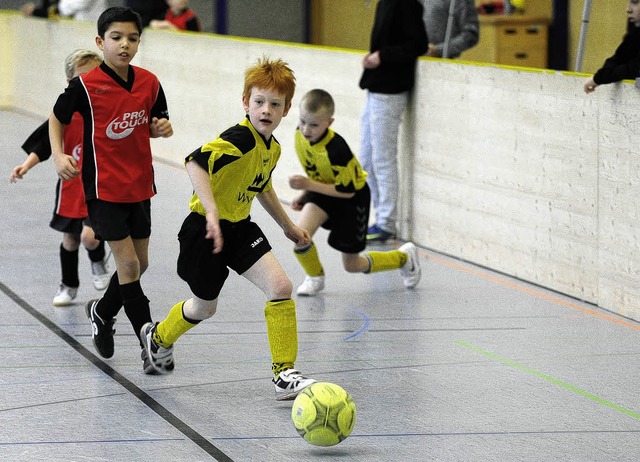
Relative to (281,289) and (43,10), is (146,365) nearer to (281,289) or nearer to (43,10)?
(281,289)

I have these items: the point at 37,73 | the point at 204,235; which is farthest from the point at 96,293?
the point at 37,73

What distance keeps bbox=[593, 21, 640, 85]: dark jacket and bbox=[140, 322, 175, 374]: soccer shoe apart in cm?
325

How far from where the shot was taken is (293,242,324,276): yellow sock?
7.69m

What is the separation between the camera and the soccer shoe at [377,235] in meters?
9.61

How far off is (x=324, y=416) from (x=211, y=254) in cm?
107

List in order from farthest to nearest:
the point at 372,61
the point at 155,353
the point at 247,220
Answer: the point at 372,61 < the point at 155,353 < the point at 247,220

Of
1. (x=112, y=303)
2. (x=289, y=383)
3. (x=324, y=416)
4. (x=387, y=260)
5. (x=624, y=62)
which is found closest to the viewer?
(x=324, y=416)

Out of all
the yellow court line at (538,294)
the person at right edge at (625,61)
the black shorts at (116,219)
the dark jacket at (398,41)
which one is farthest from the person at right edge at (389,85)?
the black shorts at (116,219)

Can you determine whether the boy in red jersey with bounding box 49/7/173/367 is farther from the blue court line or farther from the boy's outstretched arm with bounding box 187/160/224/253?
the blue court line

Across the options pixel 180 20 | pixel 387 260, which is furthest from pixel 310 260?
pixel 180 20

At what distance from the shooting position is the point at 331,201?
785 centimetres

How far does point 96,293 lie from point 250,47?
17.3 ft

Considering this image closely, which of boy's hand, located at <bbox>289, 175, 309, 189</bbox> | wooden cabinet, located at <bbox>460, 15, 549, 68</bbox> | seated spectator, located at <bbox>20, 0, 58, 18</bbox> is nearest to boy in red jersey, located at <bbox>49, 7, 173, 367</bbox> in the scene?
boy's hand, located at <bbox>289, 175, 309, 189</bbox>

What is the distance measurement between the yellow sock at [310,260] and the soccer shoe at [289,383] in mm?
2366
